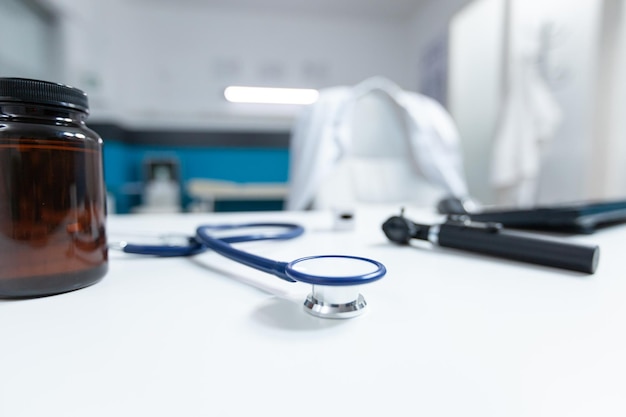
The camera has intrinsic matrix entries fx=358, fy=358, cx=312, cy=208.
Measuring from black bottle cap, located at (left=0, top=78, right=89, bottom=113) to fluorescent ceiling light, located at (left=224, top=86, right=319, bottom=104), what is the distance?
2937 millimetres

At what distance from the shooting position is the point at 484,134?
7.50 feet

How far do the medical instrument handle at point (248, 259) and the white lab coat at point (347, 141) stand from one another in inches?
30.5

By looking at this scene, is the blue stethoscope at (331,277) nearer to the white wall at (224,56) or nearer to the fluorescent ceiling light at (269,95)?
Result: the white wall at (224,56)

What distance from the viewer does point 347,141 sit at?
1133 millimetres

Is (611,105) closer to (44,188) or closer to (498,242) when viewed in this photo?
(498,242)

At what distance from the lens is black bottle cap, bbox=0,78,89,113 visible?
0.22m

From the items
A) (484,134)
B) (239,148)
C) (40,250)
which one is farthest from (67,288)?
(239,148)

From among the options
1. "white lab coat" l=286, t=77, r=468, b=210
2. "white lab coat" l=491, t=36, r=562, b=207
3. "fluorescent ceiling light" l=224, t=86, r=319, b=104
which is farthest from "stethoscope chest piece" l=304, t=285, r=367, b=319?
"fluorescent ceiling light" l=224, t=86, r=319, b=104

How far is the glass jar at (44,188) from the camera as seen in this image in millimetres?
219

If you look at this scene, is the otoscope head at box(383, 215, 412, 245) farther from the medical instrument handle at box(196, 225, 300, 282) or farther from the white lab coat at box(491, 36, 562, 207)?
the white lab coat at box(491, 36, 562, 207)

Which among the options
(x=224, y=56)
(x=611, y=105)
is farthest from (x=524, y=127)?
(x=224, y=56)

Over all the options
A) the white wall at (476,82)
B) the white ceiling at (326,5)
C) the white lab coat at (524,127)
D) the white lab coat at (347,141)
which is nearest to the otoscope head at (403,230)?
the white lab coat at (347,141)

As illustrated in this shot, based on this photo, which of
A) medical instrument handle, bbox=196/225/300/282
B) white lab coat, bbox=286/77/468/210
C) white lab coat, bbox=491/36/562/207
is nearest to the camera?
medical instrument handle, bbox=196/225/300/282

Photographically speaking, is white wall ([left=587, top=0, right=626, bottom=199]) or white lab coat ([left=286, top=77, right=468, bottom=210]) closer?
white lab coat ([left=286, top=77, right=468, bottom=210])
